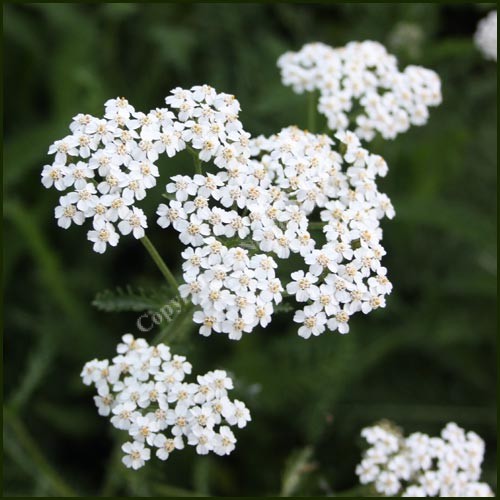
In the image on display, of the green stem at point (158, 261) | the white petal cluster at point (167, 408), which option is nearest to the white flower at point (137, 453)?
the white petal cluster at point (167, 408)

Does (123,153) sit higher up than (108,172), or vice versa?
(123,153)

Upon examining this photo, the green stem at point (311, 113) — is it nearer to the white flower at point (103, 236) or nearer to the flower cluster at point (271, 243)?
the flower cluster at point (271, 243)

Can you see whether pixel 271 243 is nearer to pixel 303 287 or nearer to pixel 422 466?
pixel 303 287

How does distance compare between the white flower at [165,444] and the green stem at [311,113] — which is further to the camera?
the green stem at [311,113]

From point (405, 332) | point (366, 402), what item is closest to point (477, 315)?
point (405, 332)

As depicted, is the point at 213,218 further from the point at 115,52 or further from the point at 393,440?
the point at 115,52

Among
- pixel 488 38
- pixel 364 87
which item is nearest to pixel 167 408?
pixel 364 87
